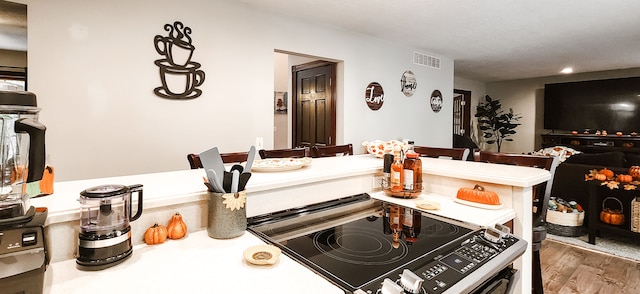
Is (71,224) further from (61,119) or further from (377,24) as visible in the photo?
(377,24)

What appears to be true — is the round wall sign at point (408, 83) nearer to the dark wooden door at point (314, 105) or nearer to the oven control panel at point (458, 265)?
the dark wooden door at point (314, 105)

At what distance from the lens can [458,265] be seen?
914mm

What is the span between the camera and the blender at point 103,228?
837mm

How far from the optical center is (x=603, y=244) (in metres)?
3.13

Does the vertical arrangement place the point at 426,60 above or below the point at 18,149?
above

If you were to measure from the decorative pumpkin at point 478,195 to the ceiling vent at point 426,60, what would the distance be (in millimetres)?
3535

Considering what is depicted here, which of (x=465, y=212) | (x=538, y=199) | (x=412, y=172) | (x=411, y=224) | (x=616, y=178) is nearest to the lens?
(x=411, y=224)

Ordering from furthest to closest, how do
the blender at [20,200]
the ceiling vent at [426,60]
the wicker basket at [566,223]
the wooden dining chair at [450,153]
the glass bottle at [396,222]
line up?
the ceiling vent at [426,60]
the wicker basket at [566,223]
the wooden dining chair at [450,153]
the glass bottle at [396,222]
the blender at [20,200]

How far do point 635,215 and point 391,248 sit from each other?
11.0ft

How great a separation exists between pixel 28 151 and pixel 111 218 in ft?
0.85

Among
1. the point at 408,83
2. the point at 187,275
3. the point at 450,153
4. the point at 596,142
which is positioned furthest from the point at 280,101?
the point at 596,142

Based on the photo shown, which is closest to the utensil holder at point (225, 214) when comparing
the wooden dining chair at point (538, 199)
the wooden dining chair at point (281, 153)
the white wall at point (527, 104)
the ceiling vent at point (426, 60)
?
the wooden dining chair at point (281, 153)

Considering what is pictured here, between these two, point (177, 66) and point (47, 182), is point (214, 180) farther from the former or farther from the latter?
point (177, 66)

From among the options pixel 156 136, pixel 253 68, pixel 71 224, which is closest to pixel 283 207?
pixel 71 224
